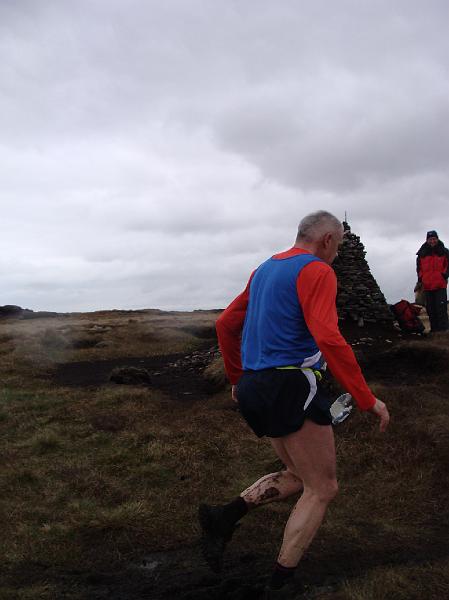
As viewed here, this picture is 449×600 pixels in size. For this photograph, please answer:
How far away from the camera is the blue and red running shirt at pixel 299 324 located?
13.1ft

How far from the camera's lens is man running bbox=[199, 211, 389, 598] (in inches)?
161

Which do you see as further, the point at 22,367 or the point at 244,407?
the point at 22,367

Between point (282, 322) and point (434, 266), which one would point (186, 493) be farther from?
point (434, 266)

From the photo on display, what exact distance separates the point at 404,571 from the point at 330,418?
6.17ft

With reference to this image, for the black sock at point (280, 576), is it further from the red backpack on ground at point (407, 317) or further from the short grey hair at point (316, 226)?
the red backpack on ground at point (407, 317)

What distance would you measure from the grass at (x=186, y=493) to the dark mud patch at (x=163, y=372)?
195 cm

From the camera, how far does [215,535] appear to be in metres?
4.93

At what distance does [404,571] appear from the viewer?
505 centimetres

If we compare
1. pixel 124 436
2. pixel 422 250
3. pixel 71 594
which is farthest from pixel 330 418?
pixel 422 250

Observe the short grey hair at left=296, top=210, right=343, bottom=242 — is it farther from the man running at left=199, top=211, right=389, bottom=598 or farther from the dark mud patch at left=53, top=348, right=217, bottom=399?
the dark mud patch at left=53, top=348, right=217, bottom=399

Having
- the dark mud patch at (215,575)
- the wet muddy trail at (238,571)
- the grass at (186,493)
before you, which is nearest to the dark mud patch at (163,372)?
the grass at (186,493)

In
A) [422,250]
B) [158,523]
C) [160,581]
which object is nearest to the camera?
[160,581]

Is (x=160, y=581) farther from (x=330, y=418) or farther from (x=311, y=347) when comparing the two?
(x=311, y=347)

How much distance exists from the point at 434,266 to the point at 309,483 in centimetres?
1370
